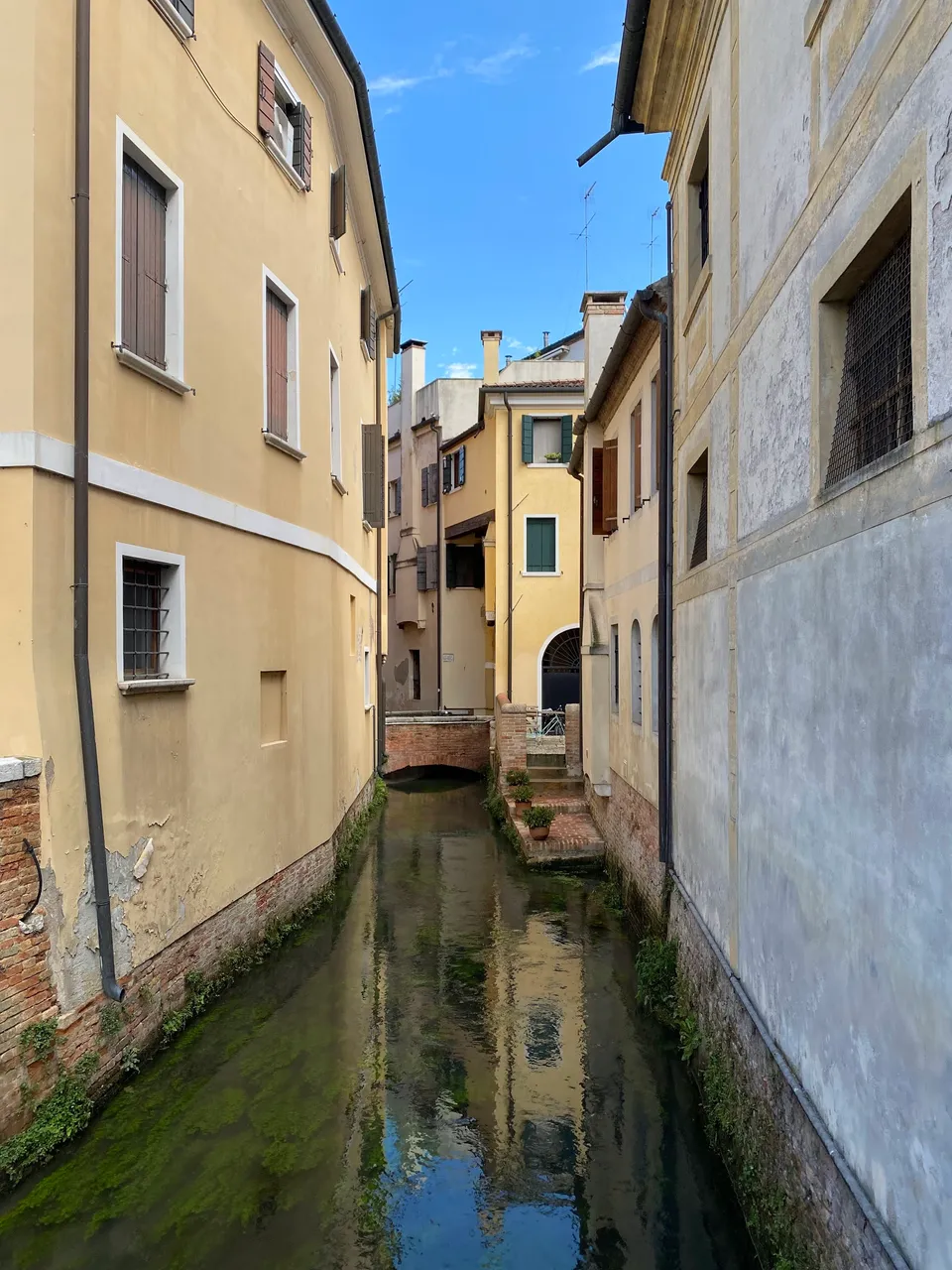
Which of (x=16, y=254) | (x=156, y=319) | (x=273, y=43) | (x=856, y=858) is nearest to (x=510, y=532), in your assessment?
(x=273, y=43)

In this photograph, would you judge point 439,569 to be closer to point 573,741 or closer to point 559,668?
point 559,668

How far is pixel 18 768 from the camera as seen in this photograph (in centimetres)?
543

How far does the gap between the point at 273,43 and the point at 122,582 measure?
6.35m

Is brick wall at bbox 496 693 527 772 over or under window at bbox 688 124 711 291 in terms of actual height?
under

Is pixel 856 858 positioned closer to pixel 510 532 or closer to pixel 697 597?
pixel 697 597

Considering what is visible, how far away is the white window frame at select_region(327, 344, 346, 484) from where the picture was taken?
12.5 metres

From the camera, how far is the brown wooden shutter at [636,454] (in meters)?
11.7

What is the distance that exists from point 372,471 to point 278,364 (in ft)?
20.7

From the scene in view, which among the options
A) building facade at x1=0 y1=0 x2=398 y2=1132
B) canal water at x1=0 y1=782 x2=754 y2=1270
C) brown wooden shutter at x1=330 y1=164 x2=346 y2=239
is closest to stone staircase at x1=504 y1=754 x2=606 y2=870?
building facade at x1=0 y1=0 x2=398 y2=1132

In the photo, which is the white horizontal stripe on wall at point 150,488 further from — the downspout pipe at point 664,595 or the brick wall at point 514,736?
the brick wall at point 514,736

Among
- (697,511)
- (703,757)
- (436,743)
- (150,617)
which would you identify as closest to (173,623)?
(150,617)

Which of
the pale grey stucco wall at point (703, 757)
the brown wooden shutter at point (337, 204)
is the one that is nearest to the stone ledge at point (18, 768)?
the pale grey stucco wall at point (703, 757)

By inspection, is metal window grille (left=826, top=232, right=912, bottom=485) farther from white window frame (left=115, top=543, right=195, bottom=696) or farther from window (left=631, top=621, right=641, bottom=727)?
window (left=631, top=621, right=641, bottom=727)

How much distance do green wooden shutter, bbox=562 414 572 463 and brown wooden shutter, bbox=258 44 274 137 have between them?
16.2 metres
